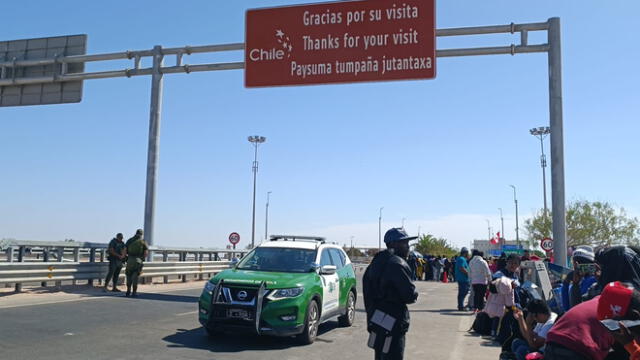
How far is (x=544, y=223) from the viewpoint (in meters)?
65.1

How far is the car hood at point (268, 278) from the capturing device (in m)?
9.17

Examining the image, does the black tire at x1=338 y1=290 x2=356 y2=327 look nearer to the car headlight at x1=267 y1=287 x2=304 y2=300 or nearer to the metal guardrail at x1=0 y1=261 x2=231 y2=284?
the car headlight at x1=267 y1=287 x2=304 y2=300

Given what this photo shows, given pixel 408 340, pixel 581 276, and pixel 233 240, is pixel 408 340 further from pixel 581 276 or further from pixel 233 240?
pixel 233 240

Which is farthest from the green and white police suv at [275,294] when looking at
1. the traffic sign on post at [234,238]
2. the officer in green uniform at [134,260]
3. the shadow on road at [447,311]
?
the traffic sign on post at [234,238]

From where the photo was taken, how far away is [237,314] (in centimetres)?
892

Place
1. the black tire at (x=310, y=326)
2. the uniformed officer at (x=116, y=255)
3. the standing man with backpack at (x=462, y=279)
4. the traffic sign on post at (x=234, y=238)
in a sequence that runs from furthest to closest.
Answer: the traffic sign on post at (x=234, y=238) < the uniformed officer at (x=116, y=255) < the standing man with backpack at (x=462, y=279) < the black tire at (x=310, y=326)

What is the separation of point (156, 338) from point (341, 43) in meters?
8.80

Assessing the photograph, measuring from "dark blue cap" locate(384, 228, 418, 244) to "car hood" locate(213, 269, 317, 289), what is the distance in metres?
3.66

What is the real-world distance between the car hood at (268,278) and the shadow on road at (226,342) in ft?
3.09

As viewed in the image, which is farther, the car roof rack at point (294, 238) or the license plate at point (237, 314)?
the car roof rack at point (294, 238)

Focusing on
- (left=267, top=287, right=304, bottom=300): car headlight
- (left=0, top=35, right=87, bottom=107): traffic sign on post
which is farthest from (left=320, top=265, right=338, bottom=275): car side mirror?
(left=0, top=35, right=87, bottom=107): traffic sign on post

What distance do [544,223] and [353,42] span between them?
56347mm

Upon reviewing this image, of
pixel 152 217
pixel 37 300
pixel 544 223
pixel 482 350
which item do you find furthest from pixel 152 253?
pixel 544 223

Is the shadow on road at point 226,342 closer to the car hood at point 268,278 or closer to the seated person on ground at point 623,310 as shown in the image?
the car hood at point 268,278
